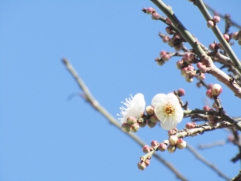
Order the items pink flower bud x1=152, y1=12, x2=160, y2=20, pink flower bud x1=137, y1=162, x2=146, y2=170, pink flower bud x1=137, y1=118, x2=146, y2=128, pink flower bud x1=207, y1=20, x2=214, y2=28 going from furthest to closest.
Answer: pink flower bud x1=152, y1=12, x2=160, y2=20 < pink flower bud x1=207, y1=20, x2=214, y2=28 < pink flower bud x1=137, y1=118, x2=146, y2=128 < pink flower bud x1=137, y1=162, x2=146, y2=170

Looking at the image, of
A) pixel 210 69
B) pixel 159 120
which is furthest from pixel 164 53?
pixel 159 120

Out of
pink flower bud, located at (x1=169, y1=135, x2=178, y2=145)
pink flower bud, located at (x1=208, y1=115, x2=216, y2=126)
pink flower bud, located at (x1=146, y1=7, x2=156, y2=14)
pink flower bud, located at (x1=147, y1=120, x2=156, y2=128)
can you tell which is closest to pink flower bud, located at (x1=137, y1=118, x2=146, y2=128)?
pink flower bud, located at (x1=147, y1=120, x2=156, y2=128)

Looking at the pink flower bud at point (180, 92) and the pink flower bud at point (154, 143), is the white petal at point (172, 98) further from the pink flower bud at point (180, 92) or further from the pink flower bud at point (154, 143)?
the pink flower bud at point (154, 143)

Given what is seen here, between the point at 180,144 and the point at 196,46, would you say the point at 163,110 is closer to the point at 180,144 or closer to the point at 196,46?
the point at 180,144

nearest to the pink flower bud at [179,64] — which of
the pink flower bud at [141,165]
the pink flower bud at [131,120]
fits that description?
the pink flower bud at [131,120]

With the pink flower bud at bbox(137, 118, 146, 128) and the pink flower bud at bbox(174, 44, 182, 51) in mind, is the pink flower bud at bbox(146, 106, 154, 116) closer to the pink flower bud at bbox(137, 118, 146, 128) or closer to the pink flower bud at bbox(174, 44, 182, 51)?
the pink flower bud at bbox(137, 118, 146, 128)

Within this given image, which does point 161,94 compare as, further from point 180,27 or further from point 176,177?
point 176,177

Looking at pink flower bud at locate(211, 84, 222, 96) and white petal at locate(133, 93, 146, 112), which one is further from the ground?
white petal at locate(133, 93, 146, 112)
